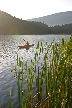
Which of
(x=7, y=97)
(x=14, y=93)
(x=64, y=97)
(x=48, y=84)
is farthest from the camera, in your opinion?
(x=14, y=93)

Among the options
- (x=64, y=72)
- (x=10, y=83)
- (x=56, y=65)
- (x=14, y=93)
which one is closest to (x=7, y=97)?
(x=14, y=93)

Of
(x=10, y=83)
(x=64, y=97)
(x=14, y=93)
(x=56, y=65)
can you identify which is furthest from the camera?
(x=10, y=83)

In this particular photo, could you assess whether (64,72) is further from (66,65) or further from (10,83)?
(10,83)

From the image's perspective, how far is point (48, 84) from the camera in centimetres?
798

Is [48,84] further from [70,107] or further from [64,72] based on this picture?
[70,107]

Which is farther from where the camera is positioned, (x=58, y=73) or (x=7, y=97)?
(x=7, y=97)

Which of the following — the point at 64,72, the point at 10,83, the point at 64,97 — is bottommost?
the point at 10,83

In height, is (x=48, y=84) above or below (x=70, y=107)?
above

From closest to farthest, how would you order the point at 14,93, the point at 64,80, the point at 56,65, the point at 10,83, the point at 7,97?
the point at 64,80 → the point at 56,65 → the point at 7,97 → the point at 14,93 → the point at 10,83

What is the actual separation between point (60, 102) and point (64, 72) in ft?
3.73

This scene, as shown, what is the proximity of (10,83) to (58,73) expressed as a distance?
12.8 m

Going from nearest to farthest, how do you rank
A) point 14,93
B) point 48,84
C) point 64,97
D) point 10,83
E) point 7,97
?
1. point 64,97
2. point 48,84
3. point 7,97
4. point 14,93
5. point 10,83

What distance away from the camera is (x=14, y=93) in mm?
17125

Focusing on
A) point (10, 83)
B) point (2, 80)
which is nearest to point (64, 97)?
point (10, 83)
